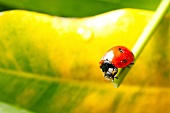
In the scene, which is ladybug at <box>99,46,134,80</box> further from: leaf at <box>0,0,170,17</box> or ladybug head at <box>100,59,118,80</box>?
leaf at <box>0,0,170,17</box>

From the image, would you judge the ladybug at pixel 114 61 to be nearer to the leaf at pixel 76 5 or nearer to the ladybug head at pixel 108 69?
the ladybug head at pixel 108 69

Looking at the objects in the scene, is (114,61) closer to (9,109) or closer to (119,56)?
(119,56)

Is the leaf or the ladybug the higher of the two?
A: the leaf

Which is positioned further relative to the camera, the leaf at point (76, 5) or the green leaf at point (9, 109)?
the leaf at point (76, 5)

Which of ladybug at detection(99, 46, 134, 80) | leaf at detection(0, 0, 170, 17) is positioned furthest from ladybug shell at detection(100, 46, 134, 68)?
leaf at detection(0, 0, 170, 17)

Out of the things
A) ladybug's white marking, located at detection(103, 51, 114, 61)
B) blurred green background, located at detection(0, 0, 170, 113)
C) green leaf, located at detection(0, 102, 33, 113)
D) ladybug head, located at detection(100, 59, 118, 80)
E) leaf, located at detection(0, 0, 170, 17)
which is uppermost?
leaf, located at detection(0, 0, 170, 17)

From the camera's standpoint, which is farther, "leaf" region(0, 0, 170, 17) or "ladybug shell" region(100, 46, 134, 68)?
"leaf" region(0, 0, 170, 17)

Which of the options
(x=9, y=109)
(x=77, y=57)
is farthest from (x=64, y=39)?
(x=9, y=109)

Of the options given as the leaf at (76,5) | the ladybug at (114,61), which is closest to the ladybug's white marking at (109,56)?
the ladybug at (114,61)
